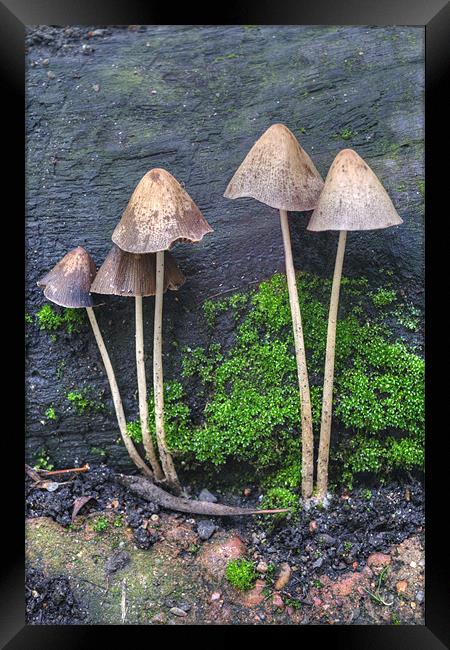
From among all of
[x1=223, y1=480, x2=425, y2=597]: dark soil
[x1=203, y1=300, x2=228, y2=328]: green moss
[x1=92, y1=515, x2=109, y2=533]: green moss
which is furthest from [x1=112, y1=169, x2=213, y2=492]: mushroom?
[x1=223, y1=480, x2=425, y2=597]: dark soil

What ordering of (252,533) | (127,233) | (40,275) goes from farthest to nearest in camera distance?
(40,275)
(252,533)
(127,233)

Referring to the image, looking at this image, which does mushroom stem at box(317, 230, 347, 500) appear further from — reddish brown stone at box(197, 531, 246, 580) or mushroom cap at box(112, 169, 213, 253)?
mushroom cap at box(112, 169, 213, 253)

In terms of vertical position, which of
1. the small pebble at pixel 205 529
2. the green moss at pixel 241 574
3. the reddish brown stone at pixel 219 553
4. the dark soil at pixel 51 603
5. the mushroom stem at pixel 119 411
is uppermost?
the mushroom stem at pixel 119 411

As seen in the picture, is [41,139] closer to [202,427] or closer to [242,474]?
[202,427]

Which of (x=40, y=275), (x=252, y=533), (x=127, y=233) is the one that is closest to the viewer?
(x=127, y=233)

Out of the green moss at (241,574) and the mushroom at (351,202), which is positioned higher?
the mushroom at (351,202)

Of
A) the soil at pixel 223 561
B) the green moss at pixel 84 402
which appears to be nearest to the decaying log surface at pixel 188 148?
the green moss at pixel 84 402

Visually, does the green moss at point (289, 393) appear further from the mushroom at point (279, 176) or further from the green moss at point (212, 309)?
the mushroom at point (279, 176)
